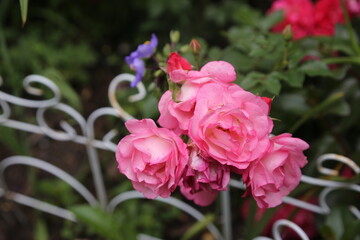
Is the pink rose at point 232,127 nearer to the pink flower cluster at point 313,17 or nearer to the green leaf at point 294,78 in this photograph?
the green leaf at point 294,78

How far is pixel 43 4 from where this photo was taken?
7.63ft

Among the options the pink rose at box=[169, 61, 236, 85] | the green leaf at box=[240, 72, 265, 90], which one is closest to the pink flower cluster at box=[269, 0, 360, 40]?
the green leaf at box=[240, 72, 265, 90]

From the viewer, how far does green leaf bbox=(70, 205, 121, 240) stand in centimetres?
125

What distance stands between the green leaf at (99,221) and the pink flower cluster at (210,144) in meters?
0.56

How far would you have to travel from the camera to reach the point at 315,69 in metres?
0.98

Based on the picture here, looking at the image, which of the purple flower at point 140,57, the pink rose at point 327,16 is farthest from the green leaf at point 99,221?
the pink rose at point 327,16

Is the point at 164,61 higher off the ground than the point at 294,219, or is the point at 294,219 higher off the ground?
the point at 164,61

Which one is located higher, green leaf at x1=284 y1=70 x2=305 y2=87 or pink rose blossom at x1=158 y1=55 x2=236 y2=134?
pink rose blossom at x1=158 y1=55 x2=236 y2=134

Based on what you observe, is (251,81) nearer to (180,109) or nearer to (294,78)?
(294,78)

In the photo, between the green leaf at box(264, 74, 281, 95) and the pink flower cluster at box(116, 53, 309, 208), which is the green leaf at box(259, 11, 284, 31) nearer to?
the green leaf at box(264, 74, 281, 95)

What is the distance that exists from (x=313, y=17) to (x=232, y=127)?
73cm

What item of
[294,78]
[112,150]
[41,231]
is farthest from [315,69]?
[41,231]

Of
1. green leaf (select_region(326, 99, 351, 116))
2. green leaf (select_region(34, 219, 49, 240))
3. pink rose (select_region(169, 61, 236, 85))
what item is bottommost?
green leaf (select_region(34, 219, 49, 240))

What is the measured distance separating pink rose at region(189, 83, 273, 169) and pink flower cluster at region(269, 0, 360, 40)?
2.17 ft
